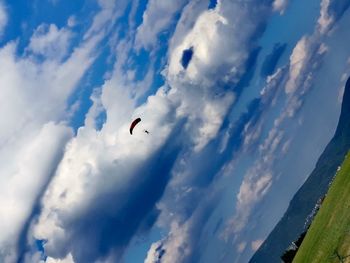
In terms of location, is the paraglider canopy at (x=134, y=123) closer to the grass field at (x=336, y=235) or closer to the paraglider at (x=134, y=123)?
the paraglider at (x=134, y=123)

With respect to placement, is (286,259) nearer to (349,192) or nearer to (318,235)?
(318,235)

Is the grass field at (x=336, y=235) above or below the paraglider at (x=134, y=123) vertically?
below

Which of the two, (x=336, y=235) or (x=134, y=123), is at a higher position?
(x=134, y=123)

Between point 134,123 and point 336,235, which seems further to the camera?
point 134,123

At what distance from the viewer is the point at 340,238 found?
7512 cm

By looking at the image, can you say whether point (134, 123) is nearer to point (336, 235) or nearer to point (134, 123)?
point (134, 123)

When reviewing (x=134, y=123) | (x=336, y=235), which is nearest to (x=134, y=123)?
(x=134, y=123)

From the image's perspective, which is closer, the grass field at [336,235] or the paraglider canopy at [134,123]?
the grass field at [336,235]

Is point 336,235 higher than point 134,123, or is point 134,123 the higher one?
point 134,123

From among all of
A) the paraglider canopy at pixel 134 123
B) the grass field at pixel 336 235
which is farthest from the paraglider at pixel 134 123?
the grass field at pixel 336 235

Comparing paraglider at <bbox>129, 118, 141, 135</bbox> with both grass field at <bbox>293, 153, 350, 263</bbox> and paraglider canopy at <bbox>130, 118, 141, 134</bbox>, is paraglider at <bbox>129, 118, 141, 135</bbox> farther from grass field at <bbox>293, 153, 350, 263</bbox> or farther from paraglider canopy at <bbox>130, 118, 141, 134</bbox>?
grass field at <bbox>293, 153, 350, 263</bbox>

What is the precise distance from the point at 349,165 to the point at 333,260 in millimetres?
40855

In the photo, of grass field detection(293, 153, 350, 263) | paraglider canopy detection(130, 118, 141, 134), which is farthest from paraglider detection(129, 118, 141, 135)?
grass field detection(293, 153, 350, 263)

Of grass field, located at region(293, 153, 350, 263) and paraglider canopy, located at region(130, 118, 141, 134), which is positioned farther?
paraglider canopy, located at region(130, 118, 141, 134)
